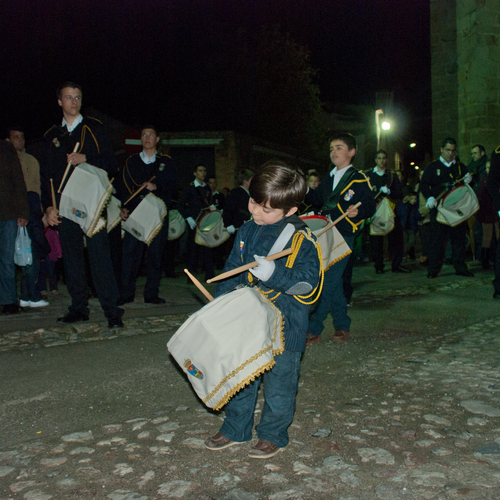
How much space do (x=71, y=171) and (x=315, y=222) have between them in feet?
7.75

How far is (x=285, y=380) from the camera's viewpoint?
2.84 meters

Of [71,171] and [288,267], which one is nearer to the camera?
[288,267]

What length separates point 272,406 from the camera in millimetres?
2824

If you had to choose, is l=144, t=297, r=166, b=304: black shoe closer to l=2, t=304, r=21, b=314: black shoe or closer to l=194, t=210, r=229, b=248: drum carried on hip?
l=2, t=304, r=21, b=314: black shoe

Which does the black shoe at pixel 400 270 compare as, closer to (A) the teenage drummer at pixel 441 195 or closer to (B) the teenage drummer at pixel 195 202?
→ (A) the teenage drummer at pixel 441 195

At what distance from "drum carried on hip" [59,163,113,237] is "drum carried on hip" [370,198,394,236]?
5.81 metres

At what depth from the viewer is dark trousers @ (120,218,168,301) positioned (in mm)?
6660

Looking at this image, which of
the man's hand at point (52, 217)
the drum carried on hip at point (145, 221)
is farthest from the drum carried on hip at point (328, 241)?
the drum carried on hip at point (145, 221)

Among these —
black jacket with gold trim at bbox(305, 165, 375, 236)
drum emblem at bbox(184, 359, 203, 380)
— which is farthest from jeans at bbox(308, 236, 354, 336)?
drum emblem at bbox(184, 359, 203, 380)

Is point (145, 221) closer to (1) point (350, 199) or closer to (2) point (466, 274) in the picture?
(1) point (350, 199)

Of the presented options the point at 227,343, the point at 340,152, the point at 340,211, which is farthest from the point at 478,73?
the point at 227,343

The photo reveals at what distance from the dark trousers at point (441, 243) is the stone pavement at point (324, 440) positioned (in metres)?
4.21

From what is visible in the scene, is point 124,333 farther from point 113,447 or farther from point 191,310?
point 113,447

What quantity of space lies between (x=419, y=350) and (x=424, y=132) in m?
52.9
